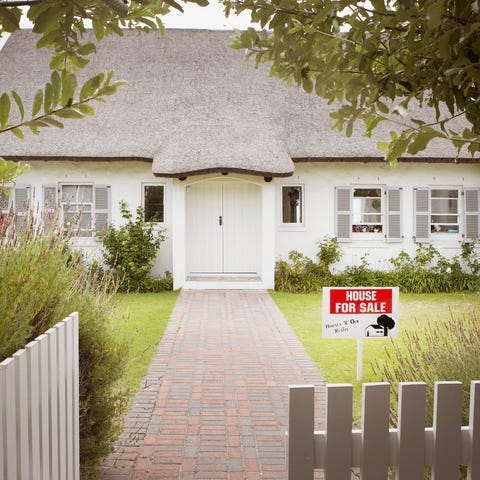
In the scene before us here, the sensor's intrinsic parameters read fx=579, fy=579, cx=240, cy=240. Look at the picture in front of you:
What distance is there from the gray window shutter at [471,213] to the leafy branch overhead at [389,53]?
45.4ft

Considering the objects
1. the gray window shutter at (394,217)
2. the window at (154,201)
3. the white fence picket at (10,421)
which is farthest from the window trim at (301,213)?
the white fence picket at (10,421)

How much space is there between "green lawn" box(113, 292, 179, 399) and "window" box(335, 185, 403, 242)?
196 inches

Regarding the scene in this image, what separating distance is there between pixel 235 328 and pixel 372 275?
20.5ft

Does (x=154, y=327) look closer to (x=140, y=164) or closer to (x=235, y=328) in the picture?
(x=235, y=328)

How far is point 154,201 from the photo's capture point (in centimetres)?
1563

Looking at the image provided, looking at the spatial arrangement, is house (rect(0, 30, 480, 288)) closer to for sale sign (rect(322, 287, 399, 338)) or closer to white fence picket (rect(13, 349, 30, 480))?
for sale sign (rect(322, 287, 399, 338))

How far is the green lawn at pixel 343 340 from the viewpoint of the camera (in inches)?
275

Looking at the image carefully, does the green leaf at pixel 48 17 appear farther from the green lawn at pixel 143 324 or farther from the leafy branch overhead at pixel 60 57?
the green lawn at pixel 143 324

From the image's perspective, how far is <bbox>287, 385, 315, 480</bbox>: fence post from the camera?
2248 millimetres

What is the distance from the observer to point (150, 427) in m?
4.92

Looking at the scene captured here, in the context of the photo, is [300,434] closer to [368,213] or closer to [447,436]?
[447,436]

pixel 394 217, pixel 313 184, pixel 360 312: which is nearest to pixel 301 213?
pixel 313 184

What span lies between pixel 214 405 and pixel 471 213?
12080 millimetres

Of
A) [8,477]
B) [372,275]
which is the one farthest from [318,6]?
[372,275]
